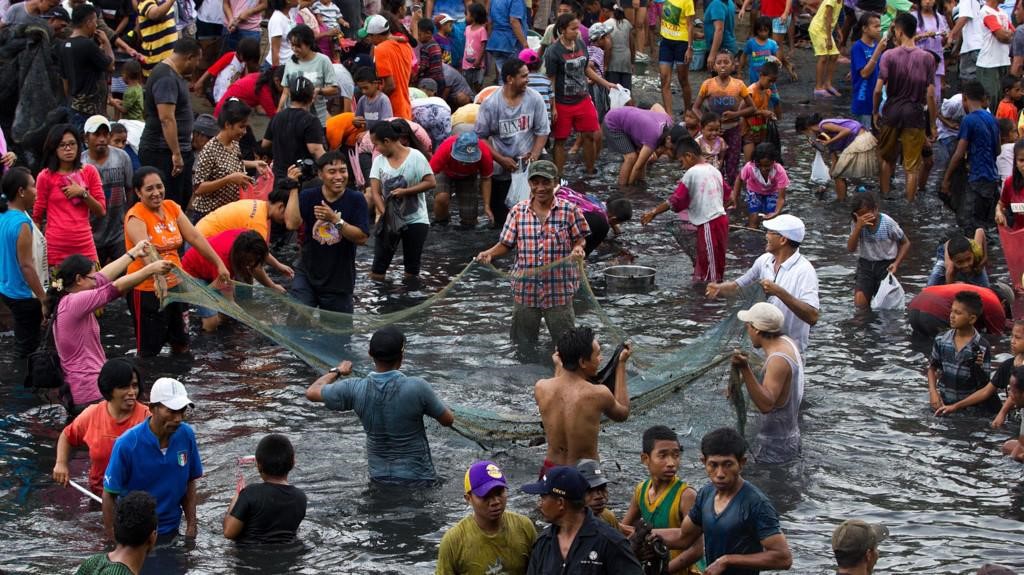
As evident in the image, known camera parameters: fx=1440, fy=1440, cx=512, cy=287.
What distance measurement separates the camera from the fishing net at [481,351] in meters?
9.44

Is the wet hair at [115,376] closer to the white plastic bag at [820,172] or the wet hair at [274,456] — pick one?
the wet hair at [274,456]

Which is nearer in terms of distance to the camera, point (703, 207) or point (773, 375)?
point (773, 375)

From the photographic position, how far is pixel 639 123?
16.9 m

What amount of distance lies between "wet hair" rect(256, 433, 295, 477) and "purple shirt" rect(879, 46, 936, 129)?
11.2 meters

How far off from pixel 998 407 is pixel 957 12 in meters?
12.1

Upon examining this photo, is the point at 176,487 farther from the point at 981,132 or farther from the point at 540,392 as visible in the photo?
the point at 981,132

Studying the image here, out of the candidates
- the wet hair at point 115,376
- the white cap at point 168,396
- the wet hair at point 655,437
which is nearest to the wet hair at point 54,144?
the wet hair at point 115,376

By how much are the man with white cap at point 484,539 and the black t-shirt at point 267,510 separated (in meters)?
1.41

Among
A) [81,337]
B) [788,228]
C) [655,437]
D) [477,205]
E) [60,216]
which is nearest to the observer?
[655,437]

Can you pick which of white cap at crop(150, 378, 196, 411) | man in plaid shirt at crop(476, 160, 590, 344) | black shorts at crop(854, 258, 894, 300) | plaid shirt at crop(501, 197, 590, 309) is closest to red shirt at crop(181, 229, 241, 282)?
man in plaid shirt at crop(476, 160, 590, 344)

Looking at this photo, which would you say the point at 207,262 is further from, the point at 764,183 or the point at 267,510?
the point at 764,183

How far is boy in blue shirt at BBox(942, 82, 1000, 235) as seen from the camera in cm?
1511

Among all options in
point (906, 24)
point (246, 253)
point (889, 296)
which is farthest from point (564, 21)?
point (246, 253)

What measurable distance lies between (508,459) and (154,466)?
2.75 metres
